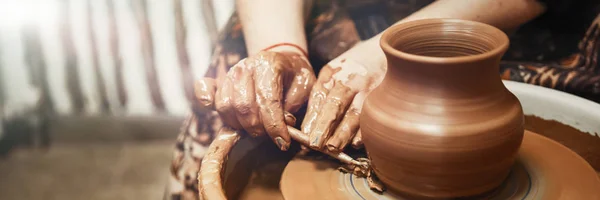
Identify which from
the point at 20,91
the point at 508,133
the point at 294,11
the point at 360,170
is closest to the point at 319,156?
the point at 360,170

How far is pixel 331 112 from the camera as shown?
1.16m

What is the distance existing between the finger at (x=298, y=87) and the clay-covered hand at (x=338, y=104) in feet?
0.10

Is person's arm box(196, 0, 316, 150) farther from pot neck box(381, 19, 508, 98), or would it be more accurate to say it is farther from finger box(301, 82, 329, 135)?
pot neck box(381, 19, 508, 98)

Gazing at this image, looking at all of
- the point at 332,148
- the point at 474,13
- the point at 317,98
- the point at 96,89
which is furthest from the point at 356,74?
the point at 96,89

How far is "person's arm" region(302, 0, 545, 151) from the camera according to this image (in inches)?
45.3

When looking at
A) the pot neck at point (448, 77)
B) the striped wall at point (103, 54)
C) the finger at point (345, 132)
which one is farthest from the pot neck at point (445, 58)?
the striped wall at point (103, 54)

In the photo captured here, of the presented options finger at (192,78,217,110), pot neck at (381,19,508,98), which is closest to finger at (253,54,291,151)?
finger at (192,78,217,110)

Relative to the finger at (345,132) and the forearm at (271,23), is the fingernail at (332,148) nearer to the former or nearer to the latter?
the finger at (345,132)

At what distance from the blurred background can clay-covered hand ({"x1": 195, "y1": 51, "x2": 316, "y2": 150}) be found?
5.21 feet

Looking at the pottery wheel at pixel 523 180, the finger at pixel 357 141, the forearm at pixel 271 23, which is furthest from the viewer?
the forearm at pixel 271 23

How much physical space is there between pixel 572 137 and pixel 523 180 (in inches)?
14.4

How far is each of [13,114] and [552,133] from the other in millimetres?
2899

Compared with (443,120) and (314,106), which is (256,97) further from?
(443,120)

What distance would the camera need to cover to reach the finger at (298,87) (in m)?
1.28
